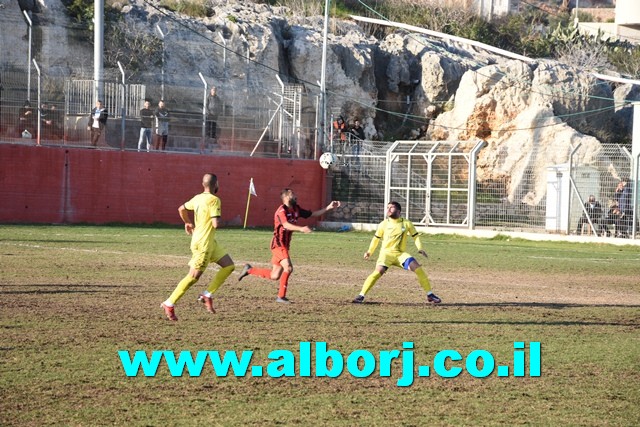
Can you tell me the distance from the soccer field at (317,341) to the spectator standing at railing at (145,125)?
13.7 meters

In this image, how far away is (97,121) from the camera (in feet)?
111

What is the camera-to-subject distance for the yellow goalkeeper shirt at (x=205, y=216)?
41.1ft

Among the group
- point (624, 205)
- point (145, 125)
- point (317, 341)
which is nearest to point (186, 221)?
point (317, 341)

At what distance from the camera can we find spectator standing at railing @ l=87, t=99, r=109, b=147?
33.6 metres

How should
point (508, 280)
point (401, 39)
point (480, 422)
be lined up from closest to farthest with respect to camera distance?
point (480, 422) < point (508, 280) < point (401, 39)

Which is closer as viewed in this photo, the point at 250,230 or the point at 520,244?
the point at 520,244

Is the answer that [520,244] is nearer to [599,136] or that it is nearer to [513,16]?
[599,136]

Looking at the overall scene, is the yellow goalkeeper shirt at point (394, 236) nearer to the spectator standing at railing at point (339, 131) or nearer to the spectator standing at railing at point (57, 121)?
the spectator standing at railing at point (57, 121)

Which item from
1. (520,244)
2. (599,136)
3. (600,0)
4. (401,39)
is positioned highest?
(600,0)

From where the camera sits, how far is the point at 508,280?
1930cm

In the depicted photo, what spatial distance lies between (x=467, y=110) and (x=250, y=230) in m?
15.5

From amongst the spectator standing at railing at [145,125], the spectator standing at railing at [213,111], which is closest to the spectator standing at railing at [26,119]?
the spectator standing at railing at [145,125]

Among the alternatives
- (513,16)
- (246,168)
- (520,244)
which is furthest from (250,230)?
(513,16)

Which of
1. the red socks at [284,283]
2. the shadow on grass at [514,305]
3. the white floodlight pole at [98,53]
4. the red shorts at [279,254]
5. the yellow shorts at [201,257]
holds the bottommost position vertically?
the shadow on grass at [514,305]
